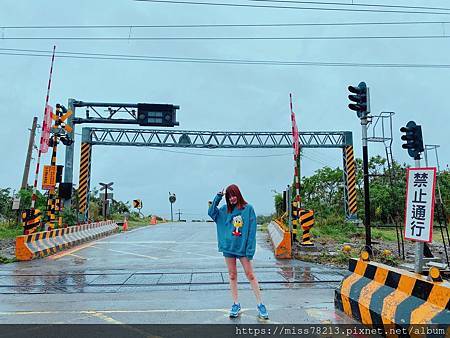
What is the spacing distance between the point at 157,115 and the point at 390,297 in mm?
22224

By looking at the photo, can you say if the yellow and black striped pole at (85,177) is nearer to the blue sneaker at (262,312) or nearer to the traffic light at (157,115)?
the traffic light at (157,115)

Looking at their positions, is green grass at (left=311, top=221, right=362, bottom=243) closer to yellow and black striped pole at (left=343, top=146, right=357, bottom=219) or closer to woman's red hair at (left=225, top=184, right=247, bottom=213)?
yellow and black striped pole at (left=343, top=146, right=357, bottom=219)

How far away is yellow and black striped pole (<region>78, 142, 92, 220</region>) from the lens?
25.5 meters

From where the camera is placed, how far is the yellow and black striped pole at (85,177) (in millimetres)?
25486

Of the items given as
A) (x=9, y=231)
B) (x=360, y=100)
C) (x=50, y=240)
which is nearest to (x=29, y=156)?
(x=9, y=231)

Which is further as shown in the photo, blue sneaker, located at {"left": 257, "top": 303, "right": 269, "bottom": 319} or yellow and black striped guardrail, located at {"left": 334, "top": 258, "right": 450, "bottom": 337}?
blue sneaker, located at {"left": 257, "top": 303, "right": 269, "bottom": 319}

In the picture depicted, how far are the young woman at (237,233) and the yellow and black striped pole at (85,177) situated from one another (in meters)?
21.0

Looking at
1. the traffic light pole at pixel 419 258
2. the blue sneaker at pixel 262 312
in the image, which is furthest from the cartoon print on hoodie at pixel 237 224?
the traffic light pole at pixel 419 258

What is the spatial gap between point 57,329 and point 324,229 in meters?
18.3

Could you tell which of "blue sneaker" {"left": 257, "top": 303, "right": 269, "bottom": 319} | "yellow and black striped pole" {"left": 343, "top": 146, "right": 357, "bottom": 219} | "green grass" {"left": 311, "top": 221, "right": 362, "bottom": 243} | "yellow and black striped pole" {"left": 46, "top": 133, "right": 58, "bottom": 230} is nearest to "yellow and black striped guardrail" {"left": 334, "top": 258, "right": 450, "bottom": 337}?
"blue sneaker" {"left": 257, "top": 303, "right": 269, "bottom": 319}

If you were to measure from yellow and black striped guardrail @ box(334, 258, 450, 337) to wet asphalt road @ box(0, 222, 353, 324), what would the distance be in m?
0.33

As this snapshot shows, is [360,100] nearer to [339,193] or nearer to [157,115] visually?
[157,115]

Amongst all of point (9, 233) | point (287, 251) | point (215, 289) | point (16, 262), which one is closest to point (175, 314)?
point (215, 289)

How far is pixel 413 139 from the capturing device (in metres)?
6.16
